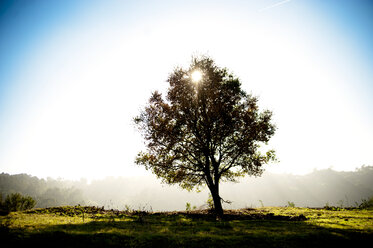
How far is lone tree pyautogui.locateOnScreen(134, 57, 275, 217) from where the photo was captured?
16.5 metres

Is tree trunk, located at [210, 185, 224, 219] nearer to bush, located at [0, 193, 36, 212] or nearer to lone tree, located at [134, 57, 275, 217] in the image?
lone tree, located at [134, 57, 275, 217]

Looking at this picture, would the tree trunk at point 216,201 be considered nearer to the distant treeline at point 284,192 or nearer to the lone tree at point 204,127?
the lone tree at point 204,127

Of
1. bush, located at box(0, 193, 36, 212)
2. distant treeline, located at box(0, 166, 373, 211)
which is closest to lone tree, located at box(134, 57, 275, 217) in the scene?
bush, located at box(0, 193, 36, 212)

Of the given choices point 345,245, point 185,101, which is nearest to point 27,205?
point 185,101

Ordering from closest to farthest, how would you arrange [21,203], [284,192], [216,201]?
[216,201]
[21,203]
[284,192]

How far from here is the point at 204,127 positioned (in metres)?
16.7

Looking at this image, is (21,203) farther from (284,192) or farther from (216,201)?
(284,192)

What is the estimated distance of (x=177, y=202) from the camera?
198125 millimetres

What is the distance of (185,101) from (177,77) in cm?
302

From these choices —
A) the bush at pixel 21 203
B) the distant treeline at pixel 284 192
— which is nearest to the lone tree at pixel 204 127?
the bush at pixel 21 203

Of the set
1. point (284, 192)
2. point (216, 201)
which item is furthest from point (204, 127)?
point (284, 192)

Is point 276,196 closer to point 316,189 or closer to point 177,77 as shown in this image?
point 316,189

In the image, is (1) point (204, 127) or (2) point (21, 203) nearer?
(1) point (204, 127)

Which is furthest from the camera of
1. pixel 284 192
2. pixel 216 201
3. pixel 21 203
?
pixel 284 192
